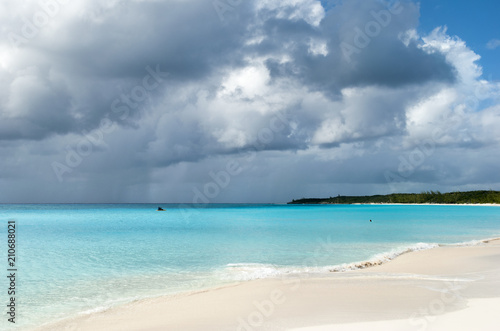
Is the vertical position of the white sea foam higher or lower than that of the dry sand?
higher

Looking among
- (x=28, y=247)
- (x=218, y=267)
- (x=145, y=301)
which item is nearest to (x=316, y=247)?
(x=218, y=267)

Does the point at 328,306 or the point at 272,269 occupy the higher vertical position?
the point at 272,269

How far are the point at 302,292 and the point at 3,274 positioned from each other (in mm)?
16618

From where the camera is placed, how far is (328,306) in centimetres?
1173

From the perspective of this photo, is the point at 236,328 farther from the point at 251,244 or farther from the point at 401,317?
the point at 251,244

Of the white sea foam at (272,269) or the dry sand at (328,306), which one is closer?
the dry sand at (328,306)

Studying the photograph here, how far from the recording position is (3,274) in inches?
778

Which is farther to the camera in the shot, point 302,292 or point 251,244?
point 251,244

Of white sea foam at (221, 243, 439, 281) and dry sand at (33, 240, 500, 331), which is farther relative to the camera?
white sea foam at (221, 243, 439, 281)

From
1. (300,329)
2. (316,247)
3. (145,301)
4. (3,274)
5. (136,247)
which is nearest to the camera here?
(300,329)

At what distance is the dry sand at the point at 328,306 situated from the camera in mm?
9914

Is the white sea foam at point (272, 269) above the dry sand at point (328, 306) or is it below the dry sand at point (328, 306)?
above

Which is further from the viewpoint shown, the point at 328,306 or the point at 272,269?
the point at 272,269

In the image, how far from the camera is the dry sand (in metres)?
9.91
